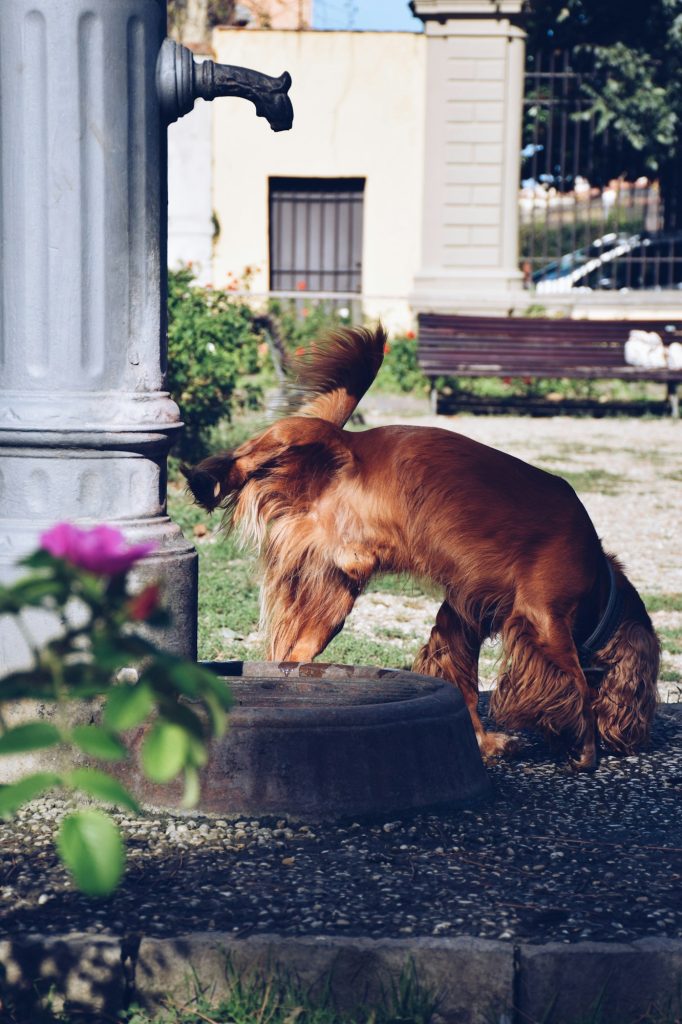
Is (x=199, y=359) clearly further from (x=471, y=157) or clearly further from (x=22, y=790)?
(x=471, y=157)

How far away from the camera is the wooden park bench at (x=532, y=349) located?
13.4m

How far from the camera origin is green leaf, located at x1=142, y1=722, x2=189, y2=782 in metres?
1.11

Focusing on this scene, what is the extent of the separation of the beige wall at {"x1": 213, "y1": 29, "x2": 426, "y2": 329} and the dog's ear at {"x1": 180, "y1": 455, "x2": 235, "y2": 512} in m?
14.0

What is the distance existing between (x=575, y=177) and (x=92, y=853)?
17.3m

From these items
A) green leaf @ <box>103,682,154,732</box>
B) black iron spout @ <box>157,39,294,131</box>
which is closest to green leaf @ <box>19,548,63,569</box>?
green leaf @ <box>103,682,154,732</box>

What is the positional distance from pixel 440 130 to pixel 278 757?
14967mm

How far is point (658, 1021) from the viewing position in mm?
2297

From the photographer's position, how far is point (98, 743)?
1137mm

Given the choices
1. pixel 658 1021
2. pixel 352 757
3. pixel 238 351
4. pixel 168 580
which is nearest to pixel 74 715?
pixel 168 580

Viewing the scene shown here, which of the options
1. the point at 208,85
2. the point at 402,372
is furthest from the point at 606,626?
the point at 402,372

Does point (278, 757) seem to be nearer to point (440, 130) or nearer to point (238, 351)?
point (238, 351)

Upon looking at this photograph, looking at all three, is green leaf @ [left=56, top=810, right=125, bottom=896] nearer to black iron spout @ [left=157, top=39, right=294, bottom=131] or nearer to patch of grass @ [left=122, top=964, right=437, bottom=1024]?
patch of grass @ [left=122, top=964, right=437, bottom=1024]

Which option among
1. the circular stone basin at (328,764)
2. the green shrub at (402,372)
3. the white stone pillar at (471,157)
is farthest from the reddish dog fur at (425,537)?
the white stone pillar at (471,157)

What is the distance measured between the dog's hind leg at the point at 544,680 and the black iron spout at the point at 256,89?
1.46 meters
